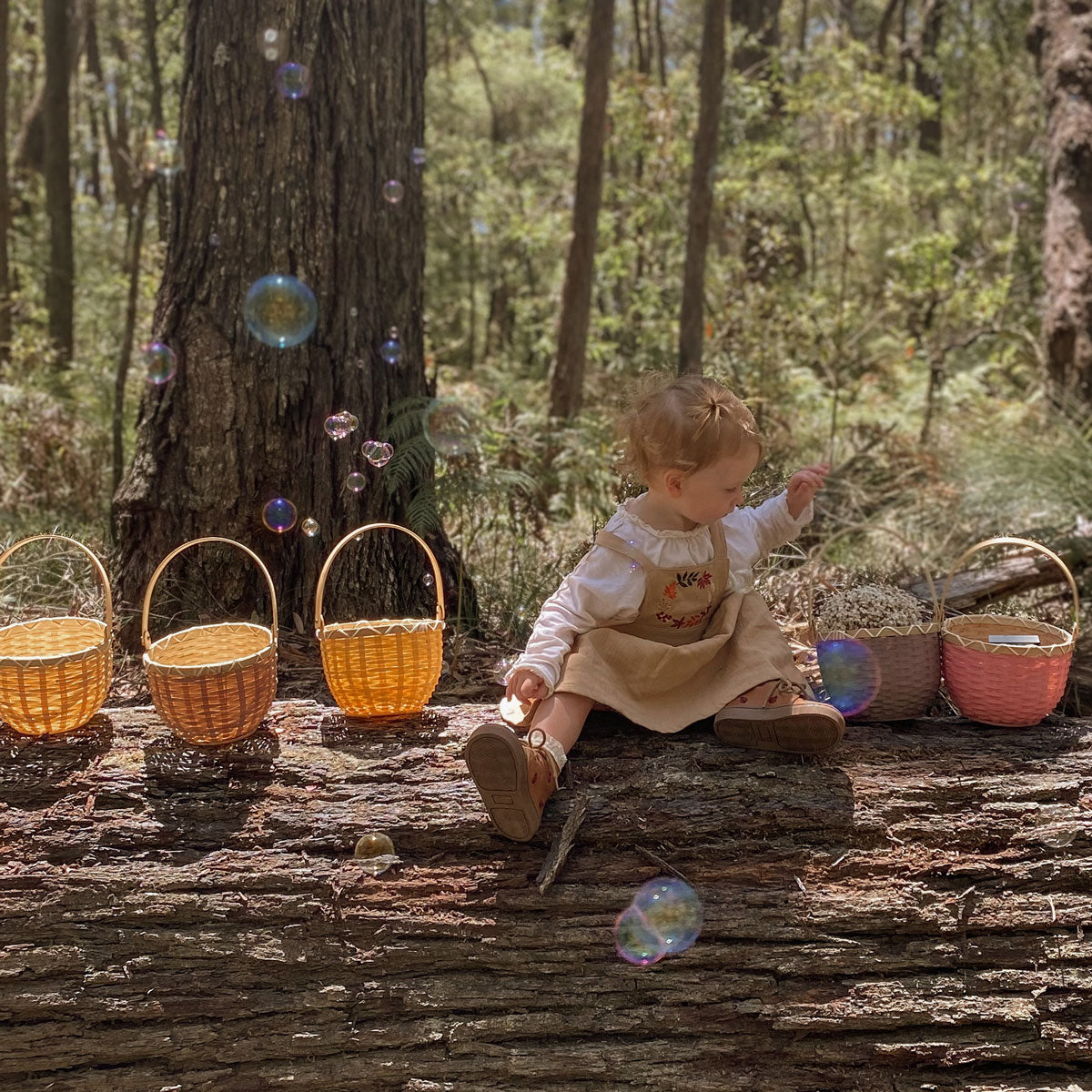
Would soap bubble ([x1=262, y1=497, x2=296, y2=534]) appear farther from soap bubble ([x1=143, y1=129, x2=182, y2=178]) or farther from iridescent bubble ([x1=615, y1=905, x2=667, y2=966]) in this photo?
iridescent bubble ([x1=615, y1=905, x2=667, y2=966])

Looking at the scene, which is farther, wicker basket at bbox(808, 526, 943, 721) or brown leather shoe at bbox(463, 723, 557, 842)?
wicker basket at bbox(808, 526, 943, 721)

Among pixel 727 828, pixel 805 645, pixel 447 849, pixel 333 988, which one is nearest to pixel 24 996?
pixel 333 988

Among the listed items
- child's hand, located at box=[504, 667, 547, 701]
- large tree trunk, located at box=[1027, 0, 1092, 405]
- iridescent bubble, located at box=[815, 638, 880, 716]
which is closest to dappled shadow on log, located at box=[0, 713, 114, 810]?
child's hand, located at box=[504, 667, 547, 701]

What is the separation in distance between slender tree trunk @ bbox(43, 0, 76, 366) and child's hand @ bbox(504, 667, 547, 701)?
7.95 m

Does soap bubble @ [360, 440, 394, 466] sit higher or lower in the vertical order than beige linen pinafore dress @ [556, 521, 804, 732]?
higher

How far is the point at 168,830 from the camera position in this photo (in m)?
2.37

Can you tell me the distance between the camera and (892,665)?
9.10ft

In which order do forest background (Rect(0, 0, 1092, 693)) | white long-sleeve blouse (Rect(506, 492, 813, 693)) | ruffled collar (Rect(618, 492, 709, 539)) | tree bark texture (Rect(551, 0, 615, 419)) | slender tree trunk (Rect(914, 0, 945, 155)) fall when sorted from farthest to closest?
slender tree trunk (Rect(914, 0, 945, 155)) → tree bark texture (Rect(551, 0, 615, 419)) → forest background (Rect(0, 0, 1092, 693)) → ruffled collar (Rect(618, 492, 709, 539)) → white long-sleeve blouse (Rect(506, 492, 813, 693))

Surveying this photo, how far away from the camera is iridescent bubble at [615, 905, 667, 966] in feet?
7.09

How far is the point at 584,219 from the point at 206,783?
568cm

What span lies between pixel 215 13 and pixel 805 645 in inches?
125

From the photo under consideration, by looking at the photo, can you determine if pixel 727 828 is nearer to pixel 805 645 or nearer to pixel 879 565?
pixel 805 645

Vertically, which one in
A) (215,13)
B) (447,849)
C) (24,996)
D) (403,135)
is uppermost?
(215,13)

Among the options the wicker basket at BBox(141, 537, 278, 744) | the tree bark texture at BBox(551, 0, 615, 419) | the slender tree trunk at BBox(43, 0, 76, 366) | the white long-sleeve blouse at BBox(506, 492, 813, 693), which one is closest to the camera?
the wicker basket at BBox(141, 537, 278, 744)
